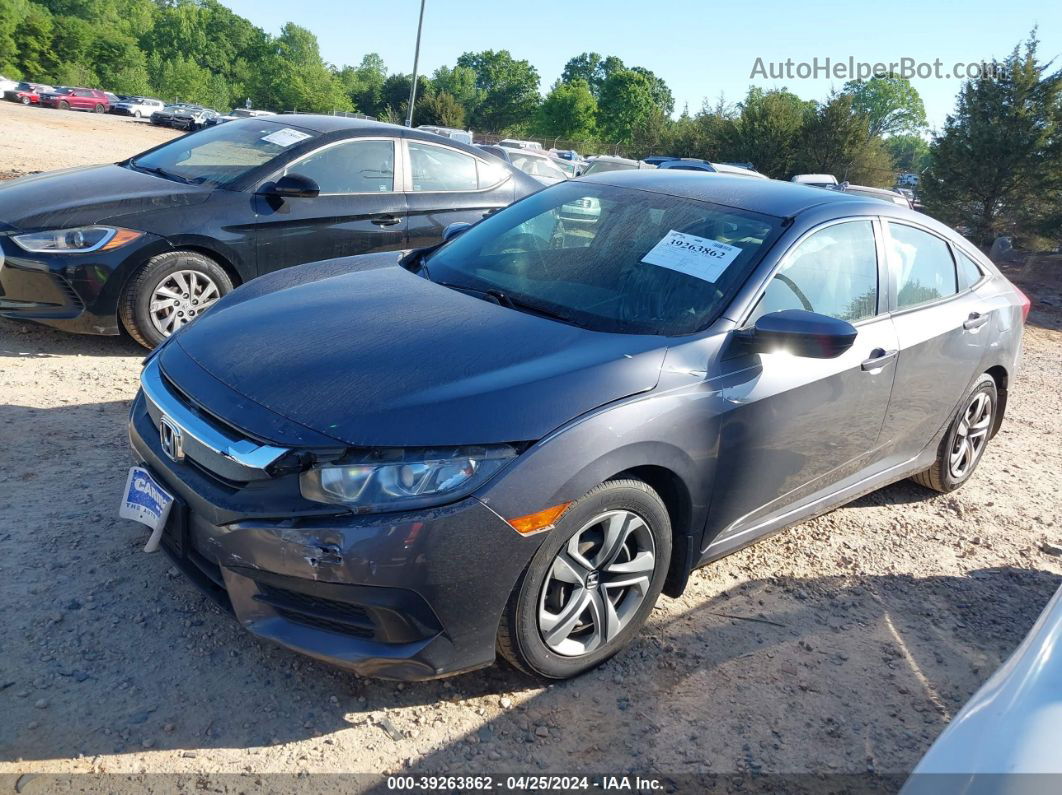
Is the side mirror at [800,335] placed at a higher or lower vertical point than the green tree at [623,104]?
lower

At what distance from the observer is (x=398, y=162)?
20.9 ft

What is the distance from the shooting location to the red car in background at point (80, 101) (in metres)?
52.7

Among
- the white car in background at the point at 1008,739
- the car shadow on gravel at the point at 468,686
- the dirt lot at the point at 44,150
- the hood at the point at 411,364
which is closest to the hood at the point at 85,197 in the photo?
the car shadow on gravel at the point at 468,686

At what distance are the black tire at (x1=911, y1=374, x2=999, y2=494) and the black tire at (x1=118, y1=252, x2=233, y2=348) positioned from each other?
4.45 m

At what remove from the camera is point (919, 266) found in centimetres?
413

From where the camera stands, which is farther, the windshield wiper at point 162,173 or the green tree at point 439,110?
the green tree at point 439,110

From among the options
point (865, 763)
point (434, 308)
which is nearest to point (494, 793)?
point (865, 763)

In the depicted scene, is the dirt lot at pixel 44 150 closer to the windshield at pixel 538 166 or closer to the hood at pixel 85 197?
the hood at pixel 85 197

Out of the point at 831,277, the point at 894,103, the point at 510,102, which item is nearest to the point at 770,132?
the point at 831,277

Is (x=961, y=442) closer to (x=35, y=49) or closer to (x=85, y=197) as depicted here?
(x=85, y=197)

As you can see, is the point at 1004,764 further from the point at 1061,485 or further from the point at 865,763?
the point at 1061,485

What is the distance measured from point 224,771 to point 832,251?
2917 mm

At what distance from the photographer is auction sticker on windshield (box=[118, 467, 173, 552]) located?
2693mm

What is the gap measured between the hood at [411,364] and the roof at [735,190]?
3.35 ft
